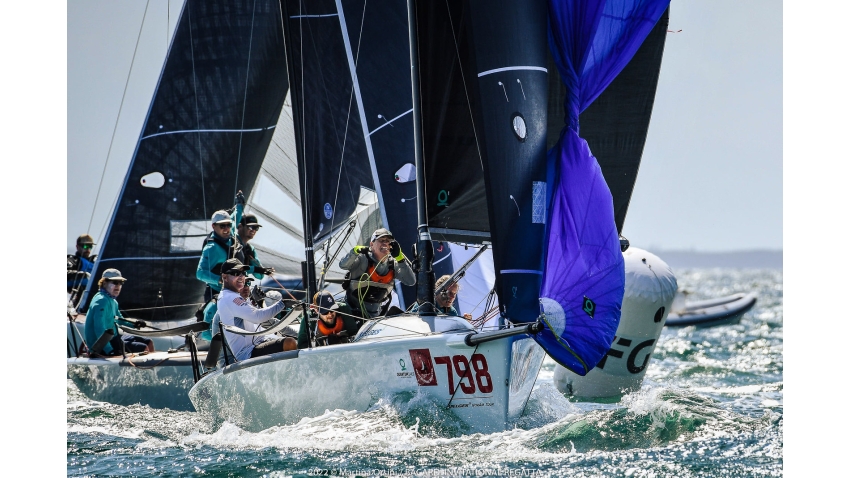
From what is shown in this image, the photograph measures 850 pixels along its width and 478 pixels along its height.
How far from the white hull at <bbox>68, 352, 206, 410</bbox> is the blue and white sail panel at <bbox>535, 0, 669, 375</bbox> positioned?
4.14 m

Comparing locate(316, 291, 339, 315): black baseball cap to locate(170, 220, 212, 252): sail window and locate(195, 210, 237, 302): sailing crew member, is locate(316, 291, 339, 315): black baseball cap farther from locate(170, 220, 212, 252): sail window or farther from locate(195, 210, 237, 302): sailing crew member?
locate(170, 220, 212, 252): sail window

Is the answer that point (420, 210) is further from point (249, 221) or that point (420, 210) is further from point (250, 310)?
point (249, 221)

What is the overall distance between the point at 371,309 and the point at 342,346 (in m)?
0.85

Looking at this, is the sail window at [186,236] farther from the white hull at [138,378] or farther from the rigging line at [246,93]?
the white hull at [138,378]

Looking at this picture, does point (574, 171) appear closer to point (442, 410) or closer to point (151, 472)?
point (442, 410)

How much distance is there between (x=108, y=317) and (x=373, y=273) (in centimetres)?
408

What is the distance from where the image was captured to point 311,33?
31.0ft

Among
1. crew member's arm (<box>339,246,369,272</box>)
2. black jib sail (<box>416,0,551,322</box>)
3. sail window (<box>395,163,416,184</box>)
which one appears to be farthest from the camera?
sail window (<box>395,163,416,184</box>)

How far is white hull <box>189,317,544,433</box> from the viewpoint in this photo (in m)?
5.80

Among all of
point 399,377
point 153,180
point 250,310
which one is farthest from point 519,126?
point 153,180

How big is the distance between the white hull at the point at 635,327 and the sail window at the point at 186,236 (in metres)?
5.10

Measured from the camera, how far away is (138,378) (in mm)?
9477

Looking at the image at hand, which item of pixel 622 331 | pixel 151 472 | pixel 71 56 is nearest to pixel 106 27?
pixel 71 56

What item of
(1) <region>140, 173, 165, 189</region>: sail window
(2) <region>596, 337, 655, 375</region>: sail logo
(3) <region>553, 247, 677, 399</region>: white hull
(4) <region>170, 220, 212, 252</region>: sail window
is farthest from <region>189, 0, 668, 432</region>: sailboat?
(1) <region>140, 173, 165, 189</region>: sail window
